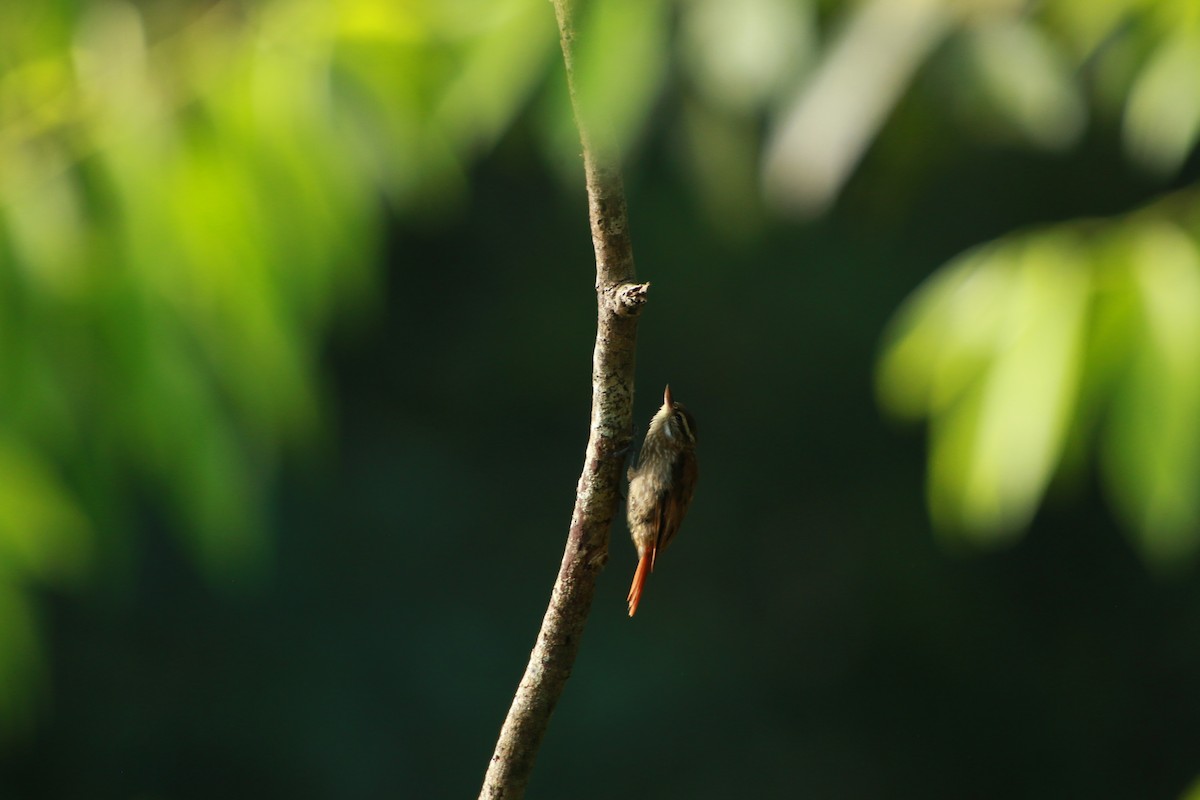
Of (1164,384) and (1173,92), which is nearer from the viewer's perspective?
(1164,384)

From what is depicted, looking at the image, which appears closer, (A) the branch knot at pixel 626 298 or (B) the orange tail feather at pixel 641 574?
(A) the branch knot at pixel 626 298

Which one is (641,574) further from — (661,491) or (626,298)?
(626,298)

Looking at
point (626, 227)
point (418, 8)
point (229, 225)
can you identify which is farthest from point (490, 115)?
point (626, 227)

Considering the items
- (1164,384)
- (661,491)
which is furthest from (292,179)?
(1164,384)

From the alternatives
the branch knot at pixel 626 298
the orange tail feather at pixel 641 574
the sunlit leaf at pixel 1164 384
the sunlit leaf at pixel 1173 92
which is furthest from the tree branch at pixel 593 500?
the sunlit leaf at pixel 1173 92

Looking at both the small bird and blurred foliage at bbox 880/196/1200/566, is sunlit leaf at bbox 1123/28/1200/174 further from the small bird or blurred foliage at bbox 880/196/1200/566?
the small bird

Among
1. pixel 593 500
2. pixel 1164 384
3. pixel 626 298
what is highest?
pixel 626 298

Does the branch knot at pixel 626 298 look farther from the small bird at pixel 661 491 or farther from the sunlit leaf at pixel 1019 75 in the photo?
the sunlit leaf at pixel 1019 75
